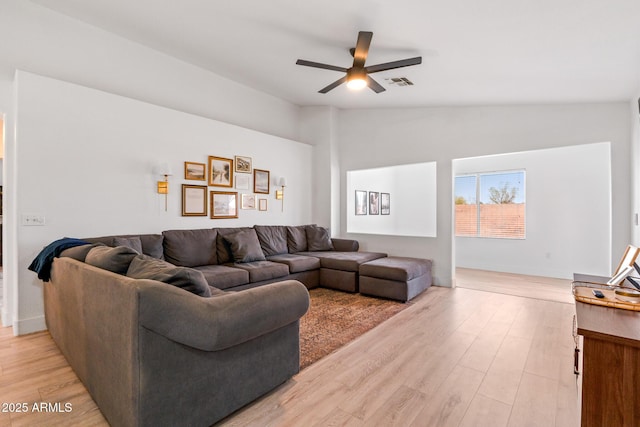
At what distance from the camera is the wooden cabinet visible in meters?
1.15

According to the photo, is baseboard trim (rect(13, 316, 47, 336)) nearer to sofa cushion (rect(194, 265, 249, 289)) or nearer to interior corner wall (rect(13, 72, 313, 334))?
interior corner wall (rect(13, 72, 313, 334))

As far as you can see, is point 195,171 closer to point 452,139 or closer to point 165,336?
point 165,336

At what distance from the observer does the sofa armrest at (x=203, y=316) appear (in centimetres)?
144

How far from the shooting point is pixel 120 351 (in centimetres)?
149

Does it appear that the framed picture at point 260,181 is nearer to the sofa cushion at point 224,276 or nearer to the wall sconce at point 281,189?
the wall sconce at point 281,189

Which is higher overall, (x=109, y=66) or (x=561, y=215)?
(x=109, y=66)

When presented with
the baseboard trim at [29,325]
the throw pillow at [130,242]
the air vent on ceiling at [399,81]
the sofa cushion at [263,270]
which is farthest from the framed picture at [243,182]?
the baseboard trim at [29,325]

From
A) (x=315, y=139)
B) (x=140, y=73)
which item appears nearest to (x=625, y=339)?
(x=140, y=73)

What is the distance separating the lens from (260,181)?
5.34m

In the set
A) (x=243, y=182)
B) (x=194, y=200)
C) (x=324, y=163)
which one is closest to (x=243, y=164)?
(x=243, y=182)

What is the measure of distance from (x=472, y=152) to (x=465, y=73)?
149 cm

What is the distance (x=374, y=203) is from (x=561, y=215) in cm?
354

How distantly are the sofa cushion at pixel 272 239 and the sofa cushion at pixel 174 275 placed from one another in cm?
310

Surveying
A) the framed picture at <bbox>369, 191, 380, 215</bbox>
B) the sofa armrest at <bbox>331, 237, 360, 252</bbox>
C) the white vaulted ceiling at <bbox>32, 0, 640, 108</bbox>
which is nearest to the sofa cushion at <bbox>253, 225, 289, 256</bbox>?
the sofa armrest at <bbox>331, 237, 360, 252</bbox>
